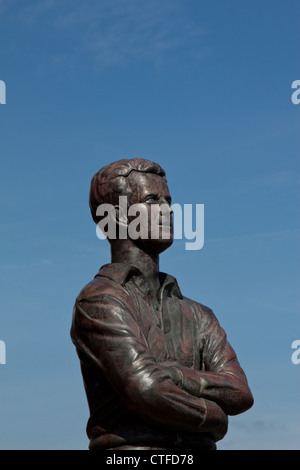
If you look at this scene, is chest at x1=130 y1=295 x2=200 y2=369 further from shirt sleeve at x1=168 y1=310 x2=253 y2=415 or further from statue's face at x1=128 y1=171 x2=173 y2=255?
statue's face at x1=128 y1=171 x2=173 y2=255

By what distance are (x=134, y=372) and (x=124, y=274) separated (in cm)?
129

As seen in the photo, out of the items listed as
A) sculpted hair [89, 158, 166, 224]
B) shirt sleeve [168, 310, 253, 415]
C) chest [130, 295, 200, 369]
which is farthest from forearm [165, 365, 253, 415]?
sculpted hair [89, 158, 166, 224]

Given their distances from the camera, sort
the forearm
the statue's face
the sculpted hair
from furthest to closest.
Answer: the sculpted hair < the statue's face < the forearm

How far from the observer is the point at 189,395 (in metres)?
9.75

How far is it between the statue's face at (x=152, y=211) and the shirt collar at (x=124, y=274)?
0.97ft

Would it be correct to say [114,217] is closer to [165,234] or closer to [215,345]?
[165,234]

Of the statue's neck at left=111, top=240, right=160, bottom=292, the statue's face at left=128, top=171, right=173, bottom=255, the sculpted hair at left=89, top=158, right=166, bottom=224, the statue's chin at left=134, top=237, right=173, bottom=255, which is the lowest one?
the statue's neck at left=111, top=240, right=160, bottom=292

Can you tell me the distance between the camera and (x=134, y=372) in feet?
31.7

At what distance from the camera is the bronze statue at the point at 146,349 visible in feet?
31.8

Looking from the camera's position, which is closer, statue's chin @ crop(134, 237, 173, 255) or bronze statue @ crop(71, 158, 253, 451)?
bronze statue @ crop(71, 158, 253, 451)

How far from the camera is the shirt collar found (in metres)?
10.5

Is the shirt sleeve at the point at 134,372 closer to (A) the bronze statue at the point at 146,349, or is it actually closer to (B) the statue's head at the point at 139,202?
(A) the bronze statue at the point at 146,349

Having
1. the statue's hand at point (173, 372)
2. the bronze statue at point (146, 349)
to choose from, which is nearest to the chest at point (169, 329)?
the bronze statue at point (146, 349)

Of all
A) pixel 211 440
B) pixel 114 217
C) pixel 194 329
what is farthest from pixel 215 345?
pixel 114 217
